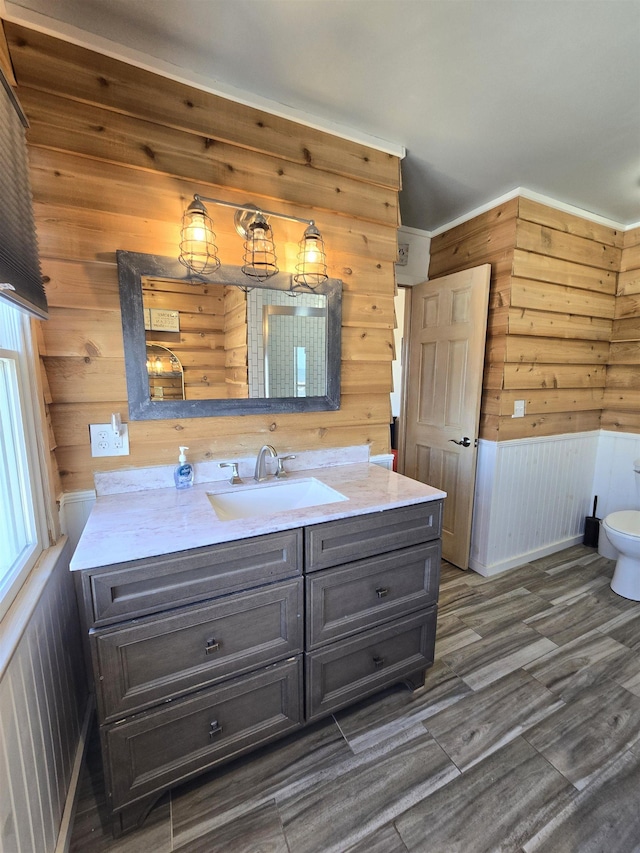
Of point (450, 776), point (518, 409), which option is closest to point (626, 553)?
point (518, 409)

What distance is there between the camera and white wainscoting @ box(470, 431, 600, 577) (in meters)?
2.49

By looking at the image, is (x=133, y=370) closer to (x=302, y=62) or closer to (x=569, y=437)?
(x=302, y=62)

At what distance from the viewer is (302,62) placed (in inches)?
53.3

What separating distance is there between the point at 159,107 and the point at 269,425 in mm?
1313

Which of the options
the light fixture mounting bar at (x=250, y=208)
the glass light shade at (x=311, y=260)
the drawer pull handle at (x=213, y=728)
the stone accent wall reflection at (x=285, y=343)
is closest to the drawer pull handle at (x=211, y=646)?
the drawer pull handle at (x=213, y=728)

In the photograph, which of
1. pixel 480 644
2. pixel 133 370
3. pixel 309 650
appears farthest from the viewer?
pixel 480 644

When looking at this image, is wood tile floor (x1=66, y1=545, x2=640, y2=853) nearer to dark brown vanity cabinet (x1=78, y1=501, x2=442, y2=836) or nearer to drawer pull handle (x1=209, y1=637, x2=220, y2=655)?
dark brown vanity cabinet (x1=78, y1=501, x2=442, y2=836)

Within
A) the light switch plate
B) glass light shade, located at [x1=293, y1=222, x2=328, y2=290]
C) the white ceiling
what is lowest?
glass light shade, located at [x1=293, y1=222, x2=328, y2=290]

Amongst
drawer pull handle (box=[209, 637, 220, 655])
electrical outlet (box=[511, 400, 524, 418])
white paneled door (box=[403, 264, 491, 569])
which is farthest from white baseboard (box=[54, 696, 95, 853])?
electrical outlet (box=[511, 400, 524, 418])

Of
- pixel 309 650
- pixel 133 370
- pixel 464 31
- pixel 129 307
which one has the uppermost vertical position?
pixel 464 31

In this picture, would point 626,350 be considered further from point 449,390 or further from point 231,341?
point 231,341

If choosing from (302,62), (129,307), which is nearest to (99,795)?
(129,307)

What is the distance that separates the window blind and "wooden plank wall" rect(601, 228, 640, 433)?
360 centimetres

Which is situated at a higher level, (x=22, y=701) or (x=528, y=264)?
(x=528, y=264)
